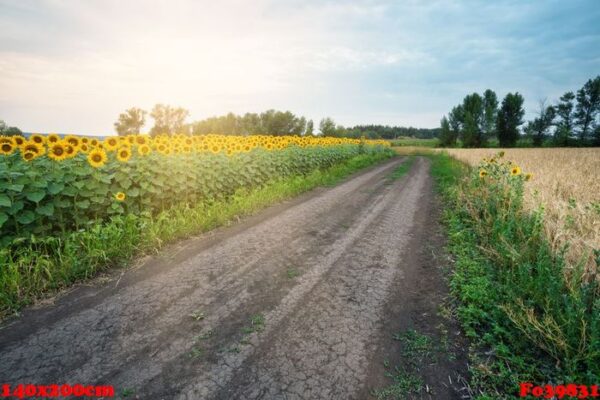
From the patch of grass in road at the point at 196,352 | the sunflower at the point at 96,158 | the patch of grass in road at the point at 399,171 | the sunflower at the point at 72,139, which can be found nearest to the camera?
the patch of grass in road at the point at 196,352

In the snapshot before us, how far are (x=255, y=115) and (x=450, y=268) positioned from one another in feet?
253

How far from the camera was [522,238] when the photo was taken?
511 cm

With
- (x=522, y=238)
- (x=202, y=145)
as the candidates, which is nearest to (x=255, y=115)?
(x=202, y=145)

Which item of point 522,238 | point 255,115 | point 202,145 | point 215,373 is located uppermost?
point 255,115

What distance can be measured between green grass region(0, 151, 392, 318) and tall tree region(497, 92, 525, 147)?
8581cm

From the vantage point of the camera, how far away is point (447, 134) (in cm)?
8819

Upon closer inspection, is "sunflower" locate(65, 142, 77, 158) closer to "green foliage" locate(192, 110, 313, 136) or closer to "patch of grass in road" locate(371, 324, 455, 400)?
"patch of grass in road" locate(371, 324, 455, 400)

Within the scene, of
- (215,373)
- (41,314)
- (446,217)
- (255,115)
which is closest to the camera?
(215,373)

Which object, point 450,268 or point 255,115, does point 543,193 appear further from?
point 255,115

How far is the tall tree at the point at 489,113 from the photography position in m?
76.1

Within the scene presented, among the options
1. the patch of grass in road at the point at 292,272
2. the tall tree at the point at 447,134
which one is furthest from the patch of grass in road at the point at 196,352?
the tall tree at the point at 447,134

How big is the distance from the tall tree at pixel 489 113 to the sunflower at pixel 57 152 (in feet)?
292

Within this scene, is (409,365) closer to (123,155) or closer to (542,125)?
(123,155)

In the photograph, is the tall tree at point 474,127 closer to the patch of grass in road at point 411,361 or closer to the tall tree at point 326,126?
the tall tree at point 326,126
